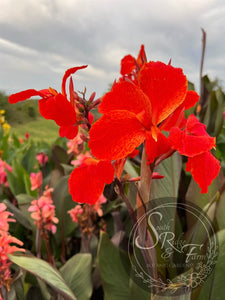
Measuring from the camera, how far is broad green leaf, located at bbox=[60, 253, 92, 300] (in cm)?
71

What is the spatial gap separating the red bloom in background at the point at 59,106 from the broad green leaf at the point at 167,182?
32 centimetres

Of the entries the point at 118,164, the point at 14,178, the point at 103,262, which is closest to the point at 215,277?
the point at 103,262

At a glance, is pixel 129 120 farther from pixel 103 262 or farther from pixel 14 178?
pixel 14 178

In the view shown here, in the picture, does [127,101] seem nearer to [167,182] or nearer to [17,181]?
[167,182]

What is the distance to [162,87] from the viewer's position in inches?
13.8

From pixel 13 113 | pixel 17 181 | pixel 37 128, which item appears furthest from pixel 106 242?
pixel 13 113

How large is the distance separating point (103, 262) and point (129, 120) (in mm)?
412

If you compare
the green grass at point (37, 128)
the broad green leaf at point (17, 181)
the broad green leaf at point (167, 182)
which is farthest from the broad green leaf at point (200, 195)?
the green grass at point (37, 128)

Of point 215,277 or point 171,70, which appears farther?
point 215,277

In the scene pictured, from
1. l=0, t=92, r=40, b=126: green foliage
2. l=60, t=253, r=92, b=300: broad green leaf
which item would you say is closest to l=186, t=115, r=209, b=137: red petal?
l=60, t=253, r=92, b=300: broad green leaf

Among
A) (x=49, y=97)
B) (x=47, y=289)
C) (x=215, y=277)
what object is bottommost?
(x=47, y=289)

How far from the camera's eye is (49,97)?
42 centimetres

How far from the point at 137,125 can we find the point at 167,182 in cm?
38

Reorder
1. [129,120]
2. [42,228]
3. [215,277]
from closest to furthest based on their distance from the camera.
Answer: [129,120], [215,277], [42,228]
